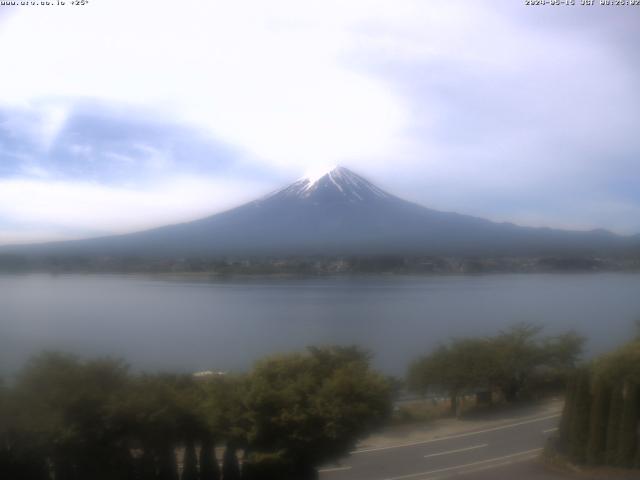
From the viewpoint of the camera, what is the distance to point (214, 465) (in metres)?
6.02

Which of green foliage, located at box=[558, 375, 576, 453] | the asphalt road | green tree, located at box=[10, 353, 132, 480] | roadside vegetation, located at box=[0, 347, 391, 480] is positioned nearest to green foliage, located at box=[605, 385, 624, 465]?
green foliage, located at box=[558, 375, 576, 453]

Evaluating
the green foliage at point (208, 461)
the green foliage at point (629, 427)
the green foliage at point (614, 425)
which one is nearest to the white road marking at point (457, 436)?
the green foliage at point (614, 425)

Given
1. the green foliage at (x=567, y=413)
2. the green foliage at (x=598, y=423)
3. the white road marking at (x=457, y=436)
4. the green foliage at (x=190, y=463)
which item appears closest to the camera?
the green foliage at (x=190, y=463)

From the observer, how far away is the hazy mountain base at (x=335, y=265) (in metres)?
10.3

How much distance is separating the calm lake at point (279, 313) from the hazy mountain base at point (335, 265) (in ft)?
→ 0.82

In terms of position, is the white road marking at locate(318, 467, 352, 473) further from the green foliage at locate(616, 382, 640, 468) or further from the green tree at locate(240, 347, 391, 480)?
the green foliage at locate(616, 382, 640, 468)

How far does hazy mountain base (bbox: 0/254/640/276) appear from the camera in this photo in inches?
404

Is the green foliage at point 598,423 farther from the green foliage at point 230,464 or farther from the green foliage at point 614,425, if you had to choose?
the green foliage at point 230,464

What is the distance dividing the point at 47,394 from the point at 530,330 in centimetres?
724

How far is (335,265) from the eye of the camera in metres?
12.8

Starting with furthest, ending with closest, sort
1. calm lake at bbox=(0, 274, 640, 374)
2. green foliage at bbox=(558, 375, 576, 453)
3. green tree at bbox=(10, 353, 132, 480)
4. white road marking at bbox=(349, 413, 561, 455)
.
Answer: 1. calm lake at bbox=(0, 274, 640, 374)
2. green foliage at bbox=(558, 375, 576, 453)
3. white road marking at bbox=(349, 413, 561, 455)
4. green tree at bbox=(10, 353, 132, 480)

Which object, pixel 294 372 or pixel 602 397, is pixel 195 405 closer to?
pixel 294 372

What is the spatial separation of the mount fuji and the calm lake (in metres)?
0.73

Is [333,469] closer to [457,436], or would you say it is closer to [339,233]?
[457,436]
